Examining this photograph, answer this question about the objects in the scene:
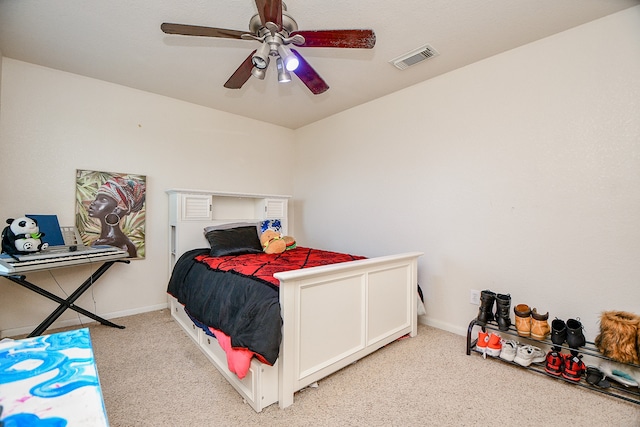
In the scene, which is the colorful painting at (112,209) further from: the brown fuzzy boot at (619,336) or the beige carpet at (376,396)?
the brown fuzzy boot at (619,336)

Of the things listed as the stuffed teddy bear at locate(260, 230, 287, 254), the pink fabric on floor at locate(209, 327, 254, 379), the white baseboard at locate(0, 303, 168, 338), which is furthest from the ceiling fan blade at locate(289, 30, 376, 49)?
the white baseboard at locate(0, 303, 168, 338)

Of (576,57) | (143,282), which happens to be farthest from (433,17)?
(143,282)

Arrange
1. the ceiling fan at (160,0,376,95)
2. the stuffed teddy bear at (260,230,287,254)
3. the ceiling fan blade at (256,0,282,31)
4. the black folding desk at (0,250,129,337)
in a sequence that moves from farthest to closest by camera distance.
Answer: the stuffed teddy bear at (260,230,287,254) → the black folding desk at (0,250,129,337) → the ceiling fan at (160,0,376,95) → the ceiling fan blade at (256,0,282,31)

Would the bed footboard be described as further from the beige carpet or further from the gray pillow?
the gray pillow

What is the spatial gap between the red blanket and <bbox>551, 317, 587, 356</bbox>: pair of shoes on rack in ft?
4.81

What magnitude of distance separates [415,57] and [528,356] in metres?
2.47

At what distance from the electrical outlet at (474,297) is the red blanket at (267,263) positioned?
3.53 feet

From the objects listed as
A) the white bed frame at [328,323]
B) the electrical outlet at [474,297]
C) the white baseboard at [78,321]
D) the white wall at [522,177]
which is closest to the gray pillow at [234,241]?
the white bed frame at [328,323]

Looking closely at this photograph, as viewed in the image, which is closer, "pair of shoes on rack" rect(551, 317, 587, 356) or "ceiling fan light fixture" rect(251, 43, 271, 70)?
"ceiling fan light fixture" rect(251, 43, 271, 70)

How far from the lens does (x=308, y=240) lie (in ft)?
14.1

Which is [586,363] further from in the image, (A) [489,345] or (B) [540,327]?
(A) [489,345]

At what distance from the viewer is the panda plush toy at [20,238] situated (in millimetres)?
2184

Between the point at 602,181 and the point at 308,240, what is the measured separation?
3.23 meters

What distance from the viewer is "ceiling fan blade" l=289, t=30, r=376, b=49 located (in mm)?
1557
